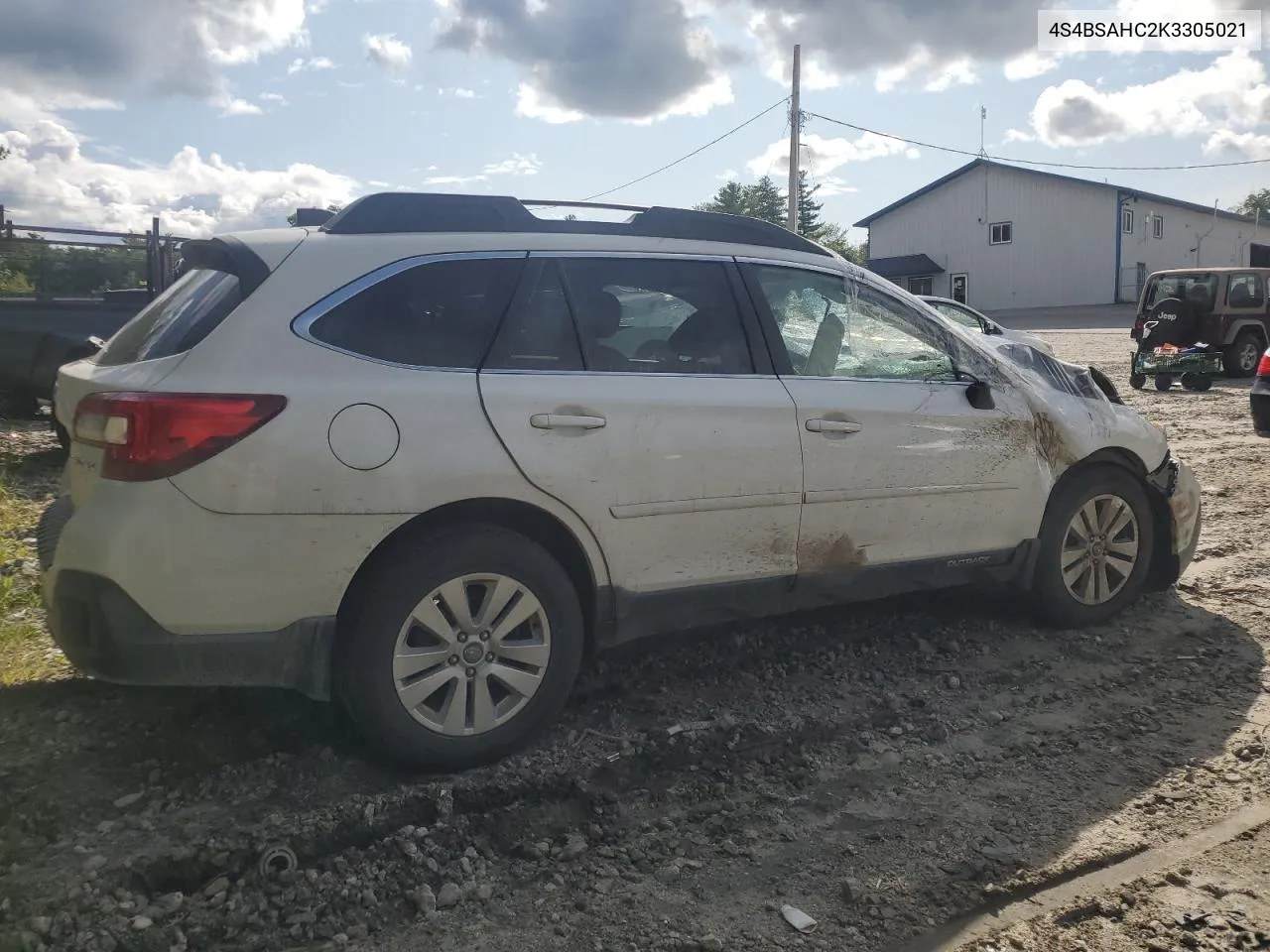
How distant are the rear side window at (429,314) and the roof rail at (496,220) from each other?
197 millimetres

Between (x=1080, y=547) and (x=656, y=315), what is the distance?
231cm

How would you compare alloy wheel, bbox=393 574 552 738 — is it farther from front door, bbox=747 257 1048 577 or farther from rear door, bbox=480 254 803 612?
front door, bbox=747 257 1048 577

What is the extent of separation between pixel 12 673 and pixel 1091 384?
188 inches

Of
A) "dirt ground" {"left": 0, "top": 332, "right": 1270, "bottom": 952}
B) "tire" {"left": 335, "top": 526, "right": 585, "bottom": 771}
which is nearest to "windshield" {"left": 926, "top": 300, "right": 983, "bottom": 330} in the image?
"dirt ground" {"left": 0, "top": 332, "right": 1270, "bottom": 952}

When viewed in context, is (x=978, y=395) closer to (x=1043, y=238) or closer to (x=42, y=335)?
(x=42, y=335)

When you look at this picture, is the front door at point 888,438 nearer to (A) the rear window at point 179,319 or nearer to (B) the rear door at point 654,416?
(B) the rear door at point 654,416

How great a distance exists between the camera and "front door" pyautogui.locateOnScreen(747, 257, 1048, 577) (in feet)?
13.1

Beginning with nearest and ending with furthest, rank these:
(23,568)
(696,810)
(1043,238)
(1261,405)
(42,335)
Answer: (696,810)
(23,568)
(42,335)
(1261,405)
(1043,238)

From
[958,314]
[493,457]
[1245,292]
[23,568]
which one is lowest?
[23,568]

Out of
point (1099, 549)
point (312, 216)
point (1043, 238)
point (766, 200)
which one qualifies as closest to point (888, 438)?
A: point (1099, 549)

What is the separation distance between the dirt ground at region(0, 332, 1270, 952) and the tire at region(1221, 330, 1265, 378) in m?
14.7

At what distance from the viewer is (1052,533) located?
4.67 meters

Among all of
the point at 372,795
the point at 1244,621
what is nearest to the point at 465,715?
the point at 372,795

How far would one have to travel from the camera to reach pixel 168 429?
2.95 m
